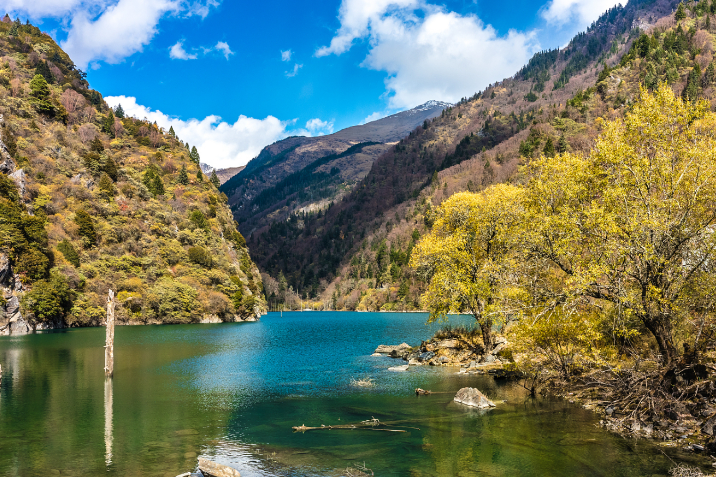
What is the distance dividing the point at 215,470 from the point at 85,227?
9580cm

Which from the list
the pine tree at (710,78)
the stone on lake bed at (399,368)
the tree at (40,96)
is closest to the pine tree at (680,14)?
the pine tree at (710,78)

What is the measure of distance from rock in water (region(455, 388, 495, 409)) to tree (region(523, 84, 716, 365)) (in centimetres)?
800

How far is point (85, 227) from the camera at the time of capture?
307ft

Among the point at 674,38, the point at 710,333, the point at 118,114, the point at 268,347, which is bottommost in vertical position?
the point at 268,347

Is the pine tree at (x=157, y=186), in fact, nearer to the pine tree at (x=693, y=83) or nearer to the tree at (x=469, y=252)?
the tree at (x=469, y=252)

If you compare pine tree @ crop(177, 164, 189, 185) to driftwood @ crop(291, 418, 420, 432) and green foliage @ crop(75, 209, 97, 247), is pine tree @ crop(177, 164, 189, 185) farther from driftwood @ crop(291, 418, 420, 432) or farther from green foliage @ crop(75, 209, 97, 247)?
driftwood @ crop(291, 418, 420, 432)

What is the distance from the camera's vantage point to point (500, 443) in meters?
19.3

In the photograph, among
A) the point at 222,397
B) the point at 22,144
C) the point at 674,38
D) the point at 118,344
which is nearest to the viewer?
the point at 222,397

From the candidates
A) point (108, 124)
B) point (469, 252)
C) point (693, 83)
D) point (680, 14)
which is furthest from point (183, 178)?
point (680, 14)

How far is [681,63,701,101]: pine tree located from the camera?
122 metres

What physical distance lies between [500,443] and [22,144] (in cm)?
11470

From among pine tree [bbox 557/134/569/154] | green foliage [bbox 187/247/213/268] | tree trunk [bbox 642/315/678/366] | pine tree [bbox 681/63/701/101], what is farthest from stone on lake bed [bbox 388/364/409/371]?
pine tree [bbox 557/134/569/154]

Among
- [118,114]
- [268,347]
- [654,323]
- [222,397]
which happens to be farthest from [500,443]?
[118,114]

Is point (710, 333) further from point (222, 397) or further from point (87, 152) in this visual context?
point (87, 152)
